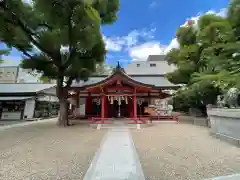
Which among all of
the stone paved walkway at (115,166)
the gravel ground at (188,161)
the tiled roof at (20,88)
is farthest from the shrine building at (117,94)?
the stone paved walkway at (115,166)

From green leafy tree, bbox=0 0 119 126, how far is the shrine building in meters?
1.74

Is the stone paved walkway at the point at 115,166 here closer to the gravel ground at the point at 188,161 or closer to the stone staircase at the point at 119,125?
the gravel ground at the point at 188,161

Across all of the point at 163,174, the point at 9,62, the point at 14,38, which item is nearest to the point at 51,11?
the point at 14,38

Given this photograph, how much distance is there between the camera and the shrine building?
42.0 ft

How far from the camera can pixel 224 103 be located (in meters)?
8.19

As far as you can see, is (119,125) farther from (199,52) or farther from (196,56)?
(199,52)

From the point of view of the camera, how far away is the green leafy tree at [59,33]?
9.77 m

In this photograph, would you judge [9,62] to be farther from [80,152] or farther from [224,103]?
[224,103]

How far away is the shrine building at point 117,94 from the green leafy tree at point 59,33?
1.74m

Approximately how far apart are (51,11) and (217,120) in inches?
424

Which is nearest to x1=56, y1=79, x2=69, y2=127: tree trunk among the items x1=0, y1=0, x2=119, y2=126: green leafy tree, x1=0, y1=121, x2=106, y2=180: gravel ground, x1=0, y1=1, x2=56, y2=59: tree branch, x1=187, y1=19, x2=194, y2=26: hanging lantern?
x1=0, y1=0, x2=119, y2=126: green leafy tree

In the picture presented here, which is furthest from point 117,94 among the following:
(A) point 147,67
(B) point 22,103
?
(A) point 147,67

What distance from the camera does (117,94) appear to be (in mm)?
13305

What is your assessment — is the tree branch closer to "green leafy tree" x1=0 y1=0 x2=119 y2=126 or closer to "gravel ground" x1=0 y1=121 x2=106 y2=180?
"green leafy tree" x1=0 y1=0 x2=119 y2=126
